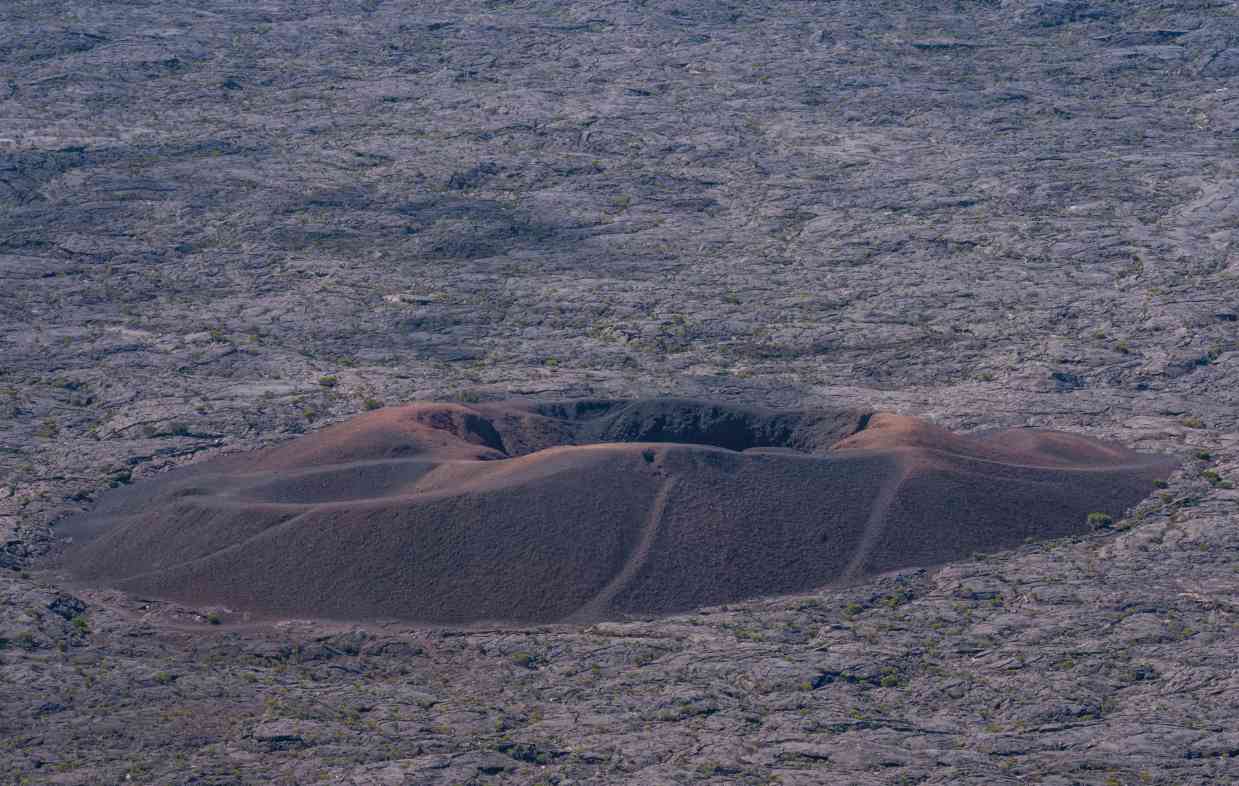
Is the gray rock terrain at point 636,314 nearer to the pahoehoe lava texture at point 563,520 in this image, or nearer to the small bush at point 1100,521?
the small bush at point 1100,521

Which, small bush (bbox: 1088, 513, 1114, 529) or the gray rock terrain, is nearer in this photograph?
the gray rock terrain

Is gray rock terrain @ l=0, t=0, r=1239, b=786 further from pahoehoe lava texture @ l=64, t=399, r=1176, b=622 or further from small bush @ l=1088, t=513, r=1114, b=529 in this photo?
pahoehoe lava texture @ l=64, t=399, r=1176, b=622

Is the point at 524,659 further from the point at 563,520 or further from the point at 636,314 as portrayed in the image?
the point at 636,314

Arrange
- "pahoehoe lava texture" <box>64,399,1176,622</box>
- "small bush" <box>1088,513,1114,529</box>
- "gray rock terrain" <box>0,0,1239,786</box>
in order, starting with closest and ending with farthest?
"gray rock terrain" <box>0,0,1239,786</box> → "pahoehoe lava texture" <box>64,399,1176,622</box> → "small bush" <box>1088,513,1114,529</box>

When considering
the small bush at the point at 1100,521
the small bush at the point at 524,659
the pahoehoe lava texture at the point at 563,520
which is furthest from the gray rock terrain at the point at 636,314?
the pahoehoe lava texture at the point at 563,520

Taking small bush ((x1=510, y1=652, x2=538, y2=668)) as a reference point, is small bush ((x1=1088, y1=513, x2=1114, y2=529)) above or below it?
above

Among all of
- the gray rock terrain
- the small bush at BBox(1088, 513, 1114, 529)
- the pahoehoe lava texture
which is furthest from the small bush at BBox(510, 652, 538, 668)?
the small bush at BBox(1088, 513, 1114, 529)

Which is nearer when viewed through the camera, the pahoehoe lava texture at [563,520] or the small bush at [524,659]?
the small bush at [524,659]

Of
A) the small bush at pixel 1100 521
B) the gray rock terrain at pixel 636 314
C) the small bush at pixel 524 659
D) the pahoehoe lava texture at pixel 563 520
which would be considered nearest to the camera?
the gray rock terrain at pixel 636 314
